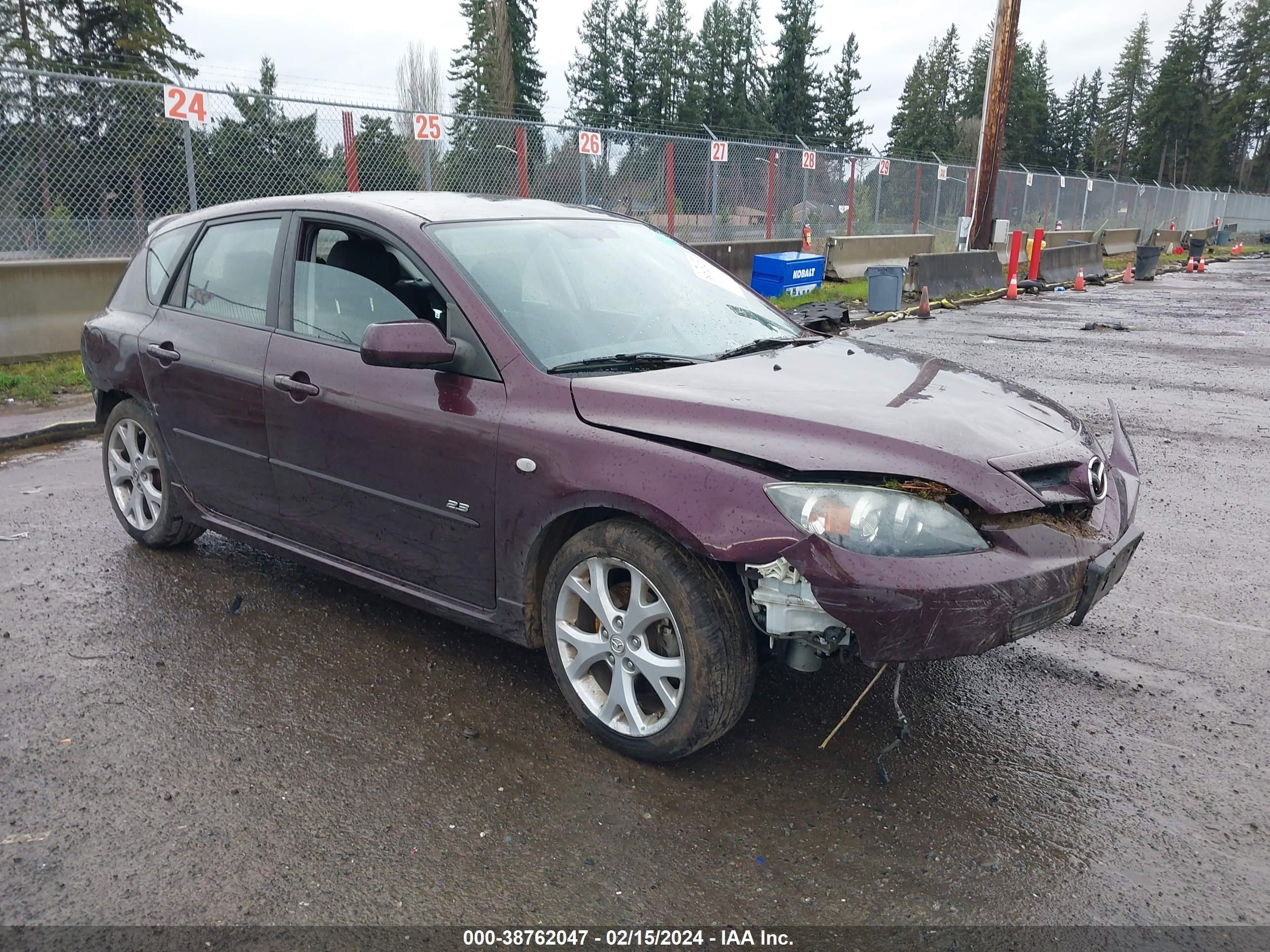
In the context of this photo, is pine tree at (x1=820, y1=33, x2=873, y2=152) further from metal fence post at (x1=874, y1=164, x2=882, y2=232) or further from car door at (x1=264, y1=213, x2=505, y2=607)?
car door at (x1=264, y1=213, x2=505, y2=607)

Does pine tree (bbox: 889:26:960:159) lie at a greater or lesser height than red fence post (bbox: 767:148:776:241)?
greater

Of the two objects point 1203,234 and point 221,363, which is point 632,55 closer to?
point 1203,234

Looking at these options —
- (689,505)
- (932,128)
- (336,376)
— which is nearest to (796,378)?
(689,505)

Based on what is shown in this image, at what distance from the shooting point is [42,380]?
8992 millimetres

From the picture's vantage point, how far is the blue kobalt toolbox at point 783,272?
638 inches

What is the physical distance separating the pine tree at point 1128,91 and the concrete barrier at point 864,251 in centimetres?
9984

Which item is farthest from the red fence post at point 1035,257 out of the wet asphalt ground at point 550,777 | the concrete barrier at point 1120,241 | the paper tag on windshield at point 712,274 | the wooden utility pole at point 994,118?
the paper tag on windshield at point 712,274

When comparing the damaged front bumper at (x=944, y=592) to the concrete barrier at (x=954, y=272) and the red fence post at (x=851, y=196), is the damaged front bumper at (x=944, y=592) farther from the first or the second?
the red fence post at (x=851, y=196)

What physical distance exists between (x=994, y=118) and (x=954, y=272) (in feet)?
15.7

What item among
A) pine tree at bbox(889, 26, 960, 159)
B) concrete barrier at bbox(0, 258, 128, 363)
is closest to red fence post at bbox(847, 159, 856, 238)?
concrete barrier at bbox(0, 258, 128, 363)

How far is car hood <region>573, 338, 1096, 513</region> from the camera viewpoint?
9.21ft

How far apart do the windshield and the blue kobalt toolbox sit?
1214 centimetres

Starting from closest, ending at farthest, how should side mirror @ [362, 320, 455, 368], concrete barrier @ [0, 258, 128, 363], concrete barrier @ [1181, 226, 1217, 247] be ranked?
side mirror @ [362, 320, 455, 368] → concrete barrier @ [0, 258, 128, 363] → concrete barrier @ [1181, 226, 1217, 247]

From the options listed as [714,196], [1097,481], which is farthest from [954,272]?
[1097,481]
